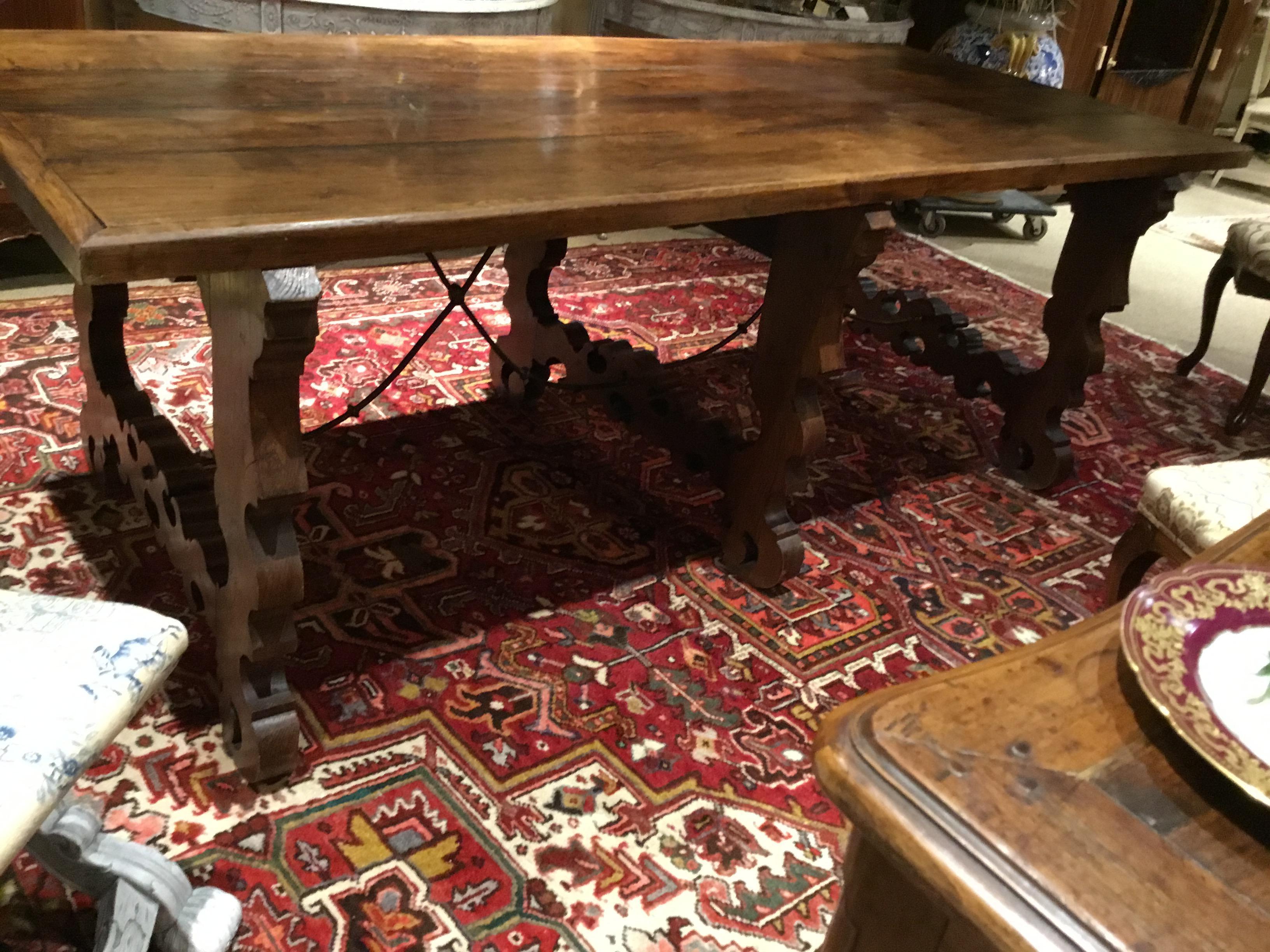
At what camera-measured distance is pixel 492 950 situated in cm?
128

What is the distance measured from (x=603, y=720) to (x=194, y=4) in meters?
2.13

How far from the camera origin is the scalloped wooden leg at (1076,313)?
2191 millimetres

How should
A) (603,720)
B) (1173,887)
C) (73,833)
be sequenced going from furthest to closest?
(603,720)
(73,833)
(1173,887)

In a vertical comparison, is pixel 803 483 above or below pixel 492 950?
above

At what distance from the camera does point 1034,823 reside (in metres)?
0.67

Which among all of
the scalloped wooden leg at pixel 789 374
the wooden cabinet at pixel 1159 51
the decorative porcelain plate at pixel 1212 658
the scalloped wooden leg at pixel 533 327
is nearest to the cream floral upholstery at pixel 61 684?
the decorative porcelain plate at pixel 1212 658

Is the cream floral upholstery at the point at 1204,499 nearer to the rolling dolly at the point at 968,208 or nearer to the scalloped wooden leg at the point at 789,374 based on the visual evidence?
the scalloped wooden leg at the point at 789,374

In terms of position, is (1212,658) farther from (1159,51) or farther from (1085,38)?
(1159,51)

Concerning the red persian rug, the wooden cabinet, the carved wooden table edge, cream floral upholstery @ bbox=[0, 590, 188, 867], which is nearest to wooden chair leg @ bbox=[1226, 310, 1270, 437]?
the red persian rug

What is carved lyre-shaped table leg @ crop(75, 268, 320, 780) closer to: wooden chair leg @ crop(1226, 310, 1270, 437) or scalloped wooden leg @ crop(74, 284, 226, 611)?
scalloped wooden leg @ crop(74, 284, 226, 611)

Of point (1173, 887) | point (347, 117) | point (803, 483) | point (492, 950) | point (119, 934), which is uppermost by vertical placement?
point (347, 117)

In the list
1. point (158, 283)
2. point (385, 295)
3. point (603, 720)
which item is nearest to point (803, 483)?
point (603, 720)

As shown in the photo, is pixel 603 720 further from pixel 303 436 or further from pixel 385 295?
pixel 385 295

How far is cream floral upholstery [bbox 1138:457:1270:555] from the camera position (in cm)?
148
